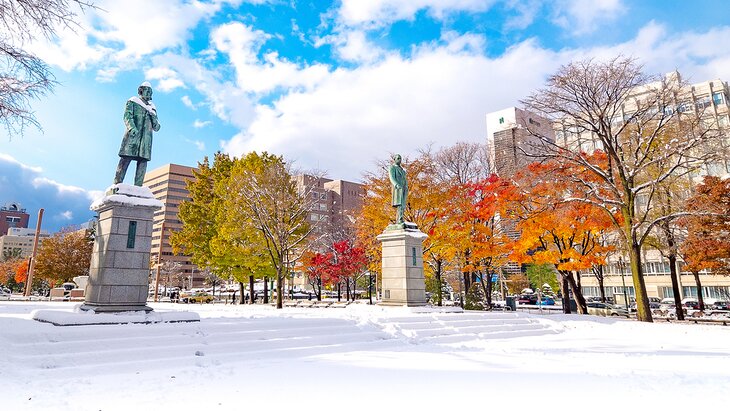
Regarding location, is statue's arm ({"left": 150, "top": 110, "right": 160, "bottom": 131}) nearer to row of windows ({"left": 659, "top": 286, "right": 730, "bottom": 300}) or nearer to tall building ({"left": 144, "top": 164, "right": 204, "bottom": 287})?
row of windows ({"left": 659, "top": 286, "right": 730, "bottom": 300})

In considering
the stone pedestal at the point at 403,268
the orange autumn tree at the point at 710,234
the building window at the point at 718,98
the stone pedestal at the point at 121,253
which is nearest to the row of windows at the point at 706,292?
the building window at the point at 718,98

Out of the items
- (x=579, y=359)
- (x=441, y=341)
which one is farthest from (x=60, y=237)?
(x=579, y=359)

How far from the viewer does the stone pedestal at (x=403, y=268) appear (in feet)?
55.5

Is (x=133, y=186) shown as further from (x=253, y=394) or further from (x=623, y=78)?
(x=623, y=78)

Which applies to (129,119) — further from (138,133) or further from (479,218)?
(479,218)

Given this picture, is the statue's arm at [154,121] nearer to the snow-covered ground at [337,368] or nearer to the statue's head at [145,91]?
the statue's head at [145,91]

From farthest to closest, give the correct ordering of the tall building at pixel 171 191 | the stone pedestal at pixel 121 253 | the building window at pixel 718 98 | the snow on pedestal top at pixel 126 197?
the tall building at pixel 171 191 < the building window at pixel 718 98 < the snow on pedestal top at pixel 126 197 < the stone pedestal at pixel 121 253

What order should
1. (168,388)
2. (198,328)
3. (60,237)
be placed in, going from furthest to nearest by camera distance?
(60,237), (198,328), (168,388)

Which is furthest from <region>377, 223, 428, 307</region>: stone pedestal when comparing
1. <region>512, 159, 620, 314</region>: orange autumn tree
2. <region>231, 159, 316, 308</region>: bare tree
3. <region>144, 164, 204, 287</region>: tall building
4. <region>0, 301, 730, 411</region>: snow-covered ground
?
<region>144, 164, 204, 287</region>: tall building

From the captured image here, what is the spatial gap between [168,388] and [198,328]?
382 cm

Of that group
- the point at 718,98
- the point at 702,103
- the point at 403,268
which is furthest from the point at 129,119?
the point at 718,98

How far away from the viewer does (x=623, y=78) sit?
57.9ft

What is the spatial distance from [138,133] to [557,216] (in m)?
17.6

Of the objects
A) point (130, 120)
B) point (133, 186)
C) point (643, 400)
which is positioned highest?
point (130, 120)
